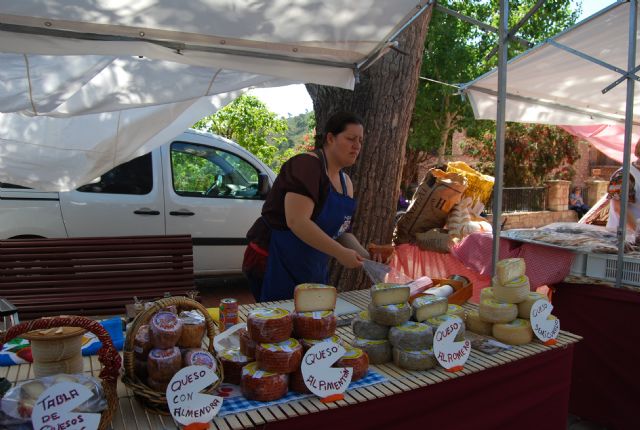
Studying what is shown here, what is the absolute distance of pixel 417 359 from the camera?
1.52 meters

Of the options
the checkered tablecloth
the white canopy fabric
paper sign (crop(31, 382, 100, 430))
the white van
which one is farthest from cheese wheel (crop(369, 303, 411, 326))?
the white van

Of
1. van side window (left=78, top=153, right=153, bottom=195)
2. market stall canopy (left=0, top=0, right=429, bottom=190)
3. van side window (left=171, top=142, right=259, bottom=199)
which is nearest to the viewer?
market stall canopy (left=0, top=0, right=429, bottom=190)

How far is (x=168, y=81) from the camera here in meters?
2.40

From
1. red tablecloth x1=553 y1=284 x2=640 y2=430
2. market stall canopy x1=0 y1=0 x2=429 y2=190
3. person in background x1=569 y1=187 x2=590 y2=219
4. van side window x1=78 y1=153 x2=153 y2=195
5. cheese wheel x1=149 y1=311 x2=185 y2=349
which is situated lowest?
red tablecloth x1=553 y1=284 x2=640 y2=430

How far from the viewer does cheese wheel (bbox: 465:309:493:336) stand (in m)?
1.89

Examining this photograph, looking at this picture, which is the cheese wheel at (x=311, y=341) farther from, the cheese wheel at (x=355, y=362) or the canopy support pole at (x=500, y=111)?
the canopy support pole at (x=500, y=111)

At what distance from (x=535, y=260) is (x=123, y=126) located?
9.08ft

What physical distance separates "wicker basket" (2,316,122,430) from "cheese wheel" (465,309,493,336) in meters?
Answer: 1.37

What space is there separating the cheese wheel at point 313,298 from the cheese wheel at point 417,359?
Result: 29 centimetres

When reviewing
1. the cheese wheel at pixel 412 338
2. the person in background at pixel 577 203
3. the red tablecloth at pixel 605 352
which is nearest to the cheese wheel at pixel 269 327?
the cheese wheel at pixel 412 338

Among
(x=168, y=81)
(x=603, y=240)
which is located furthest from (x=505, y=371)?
(x=168, y=81)

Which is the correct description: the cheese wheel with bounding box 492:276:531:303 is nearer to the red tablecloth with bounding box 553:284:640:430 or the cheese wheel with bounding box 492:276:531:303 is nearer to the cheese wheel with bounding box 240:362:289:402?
the cheese wheel with bounding box 240:362:289:402

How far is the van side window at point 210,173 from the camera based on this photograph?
16.8ft

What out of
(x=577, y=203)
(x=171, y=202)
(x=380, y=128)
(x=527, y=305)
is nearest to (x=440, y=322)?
(x=527, y=305)
